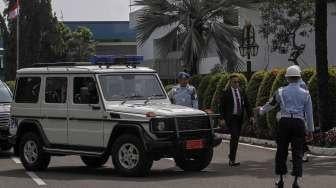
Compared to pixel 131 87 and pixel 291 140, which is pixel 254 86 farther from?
pixel 291 140

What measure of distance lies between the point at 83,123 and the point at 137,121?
4.26 ft

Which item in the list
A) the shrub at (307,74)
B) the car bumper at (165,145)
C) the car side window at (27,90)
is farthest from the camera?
the shrub at (307,74)

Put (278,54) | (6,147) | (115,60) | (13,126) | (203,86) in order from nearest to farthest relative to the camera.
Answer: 1. (115,60)
2. (13,126)
3. (6,147)
4. (203,86)
5. (278,54)

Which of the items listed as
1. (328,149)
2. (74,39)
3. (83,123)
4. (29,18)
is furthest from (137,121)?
(74,39)

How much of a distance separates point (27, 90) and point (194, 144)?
3.82 metres

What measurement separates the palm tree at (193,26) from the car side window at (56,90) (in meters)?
13.0

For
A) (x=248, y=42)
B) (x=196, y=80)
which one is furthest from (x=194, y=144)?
(x=248, y=42)

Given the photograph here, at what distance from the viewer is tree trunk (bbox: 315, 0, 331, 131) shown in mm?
17875

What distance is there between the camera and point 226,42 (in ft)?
92.4

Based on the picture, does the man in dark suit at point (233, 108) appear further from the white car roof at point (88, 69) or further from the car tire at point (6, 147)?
the car tire at point (6, 147)

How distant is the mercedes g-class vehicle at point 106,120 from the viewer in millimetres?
12648

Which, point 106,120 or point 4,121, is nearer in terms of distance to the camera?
point 106,120

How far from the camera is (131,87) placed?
13812mm

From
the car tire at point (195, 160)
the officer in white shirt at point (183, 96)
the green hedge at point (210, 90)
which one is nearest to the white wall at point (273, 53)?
the green hedge at point (210, 90)
